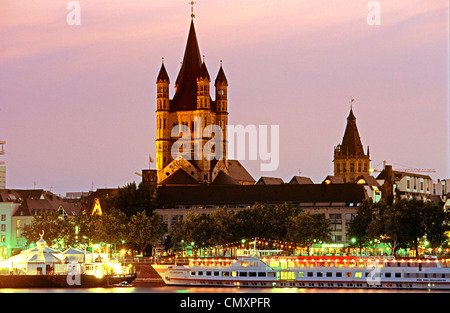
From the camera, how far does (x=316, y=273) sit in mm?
128750

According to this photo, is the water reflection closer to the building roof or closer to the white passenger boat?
the white passenger boat

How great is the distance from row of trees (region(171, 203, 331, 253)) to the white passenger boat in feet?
99.3

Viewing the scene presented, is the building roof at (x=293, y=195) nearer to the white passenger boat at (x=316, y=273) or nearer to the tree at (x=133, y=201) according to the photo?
the tree at (x=133, y=201)

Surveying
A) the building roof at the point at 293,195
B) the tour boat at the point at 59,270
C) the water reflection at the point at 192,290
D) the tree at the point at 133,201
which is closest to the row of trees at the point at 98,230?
the tree at the point at 133,201

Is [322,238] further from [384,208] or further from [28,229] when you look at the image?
[28,229]

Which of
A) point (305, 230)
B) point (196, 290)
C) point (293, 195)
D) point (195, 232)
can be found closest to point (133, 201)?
point (293, 195)

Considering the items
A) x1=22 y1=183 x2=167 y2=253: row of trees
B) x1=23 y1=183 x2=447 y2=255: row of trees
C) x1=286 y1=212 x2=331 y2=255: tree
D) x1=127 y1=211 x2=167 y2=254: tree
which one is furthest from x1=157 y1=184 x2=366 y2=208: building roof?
x1=286 y1=212 x2=331 y2=255: tree

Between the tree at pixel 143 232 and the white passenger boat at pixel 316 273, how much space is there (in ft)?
125

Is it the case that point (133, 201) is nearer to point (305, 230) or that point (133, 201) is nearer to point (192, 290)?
point (305, 230)

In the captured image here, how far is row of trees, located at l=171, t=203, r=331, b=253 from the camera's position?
530ft

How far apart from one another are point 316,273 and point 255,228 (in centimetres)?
3587

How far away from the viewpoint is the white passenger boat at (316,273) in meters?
127

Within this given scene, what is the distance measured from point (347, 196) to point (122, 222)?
119 ft
